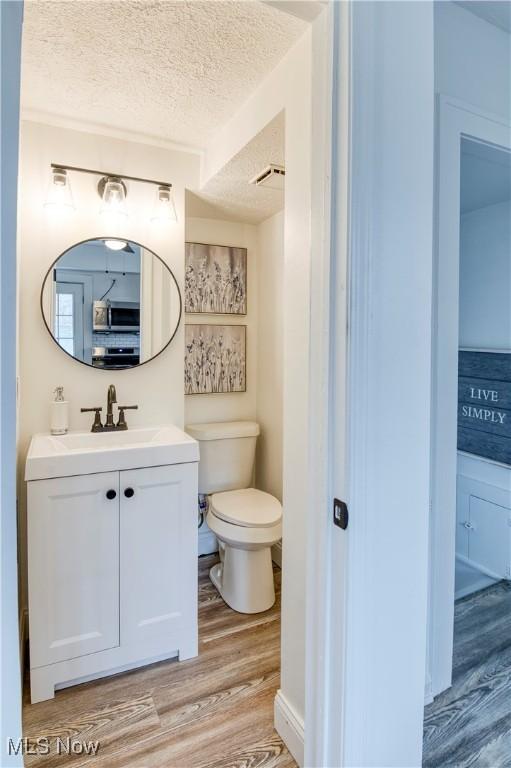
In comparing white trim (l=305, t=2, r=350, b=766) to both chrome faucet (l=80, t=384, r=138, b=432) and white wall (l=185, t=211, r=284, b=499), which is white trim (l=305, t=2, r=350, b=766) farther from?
white wall (l=185, t=211, r=284, b=499)

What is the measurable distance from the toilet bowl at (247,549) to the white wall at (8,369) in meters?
1.39

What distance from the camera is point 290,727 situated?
132 centimetres

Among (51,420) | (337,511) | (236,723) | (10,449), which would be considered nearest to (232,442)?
(51,420)

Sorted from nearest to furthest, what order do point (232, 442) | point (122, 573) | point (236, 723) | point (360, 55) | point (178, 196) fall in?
point (360, 55) → point (236, 723) → point (122, 573) → point (178, 196) → point (232, 442)

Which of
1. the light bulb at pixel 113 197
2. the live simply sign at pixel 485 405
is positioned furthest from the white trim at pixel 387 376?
the live simply sign at pixel 485 405

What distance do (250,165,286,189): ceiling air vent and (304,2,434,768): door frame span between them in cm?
97

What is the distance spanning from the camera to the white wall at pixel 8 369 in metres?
0.60

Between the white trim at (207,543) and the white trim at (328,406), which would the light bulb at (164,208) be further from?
the white trim at (207,543)

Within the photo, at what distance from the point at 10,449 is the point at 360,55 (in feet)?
3.21

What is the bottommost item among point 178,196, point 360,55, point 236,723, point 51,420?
point 236,723


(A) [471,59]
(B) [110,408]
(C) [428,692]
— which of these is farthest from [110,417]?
(A) [471,59]

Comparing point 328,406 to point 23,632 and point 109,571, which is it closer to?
point 109,571

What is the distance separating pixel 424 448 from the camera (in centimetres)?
95

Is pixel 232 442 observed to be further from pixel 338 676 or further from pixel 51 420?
pixel 338 676
